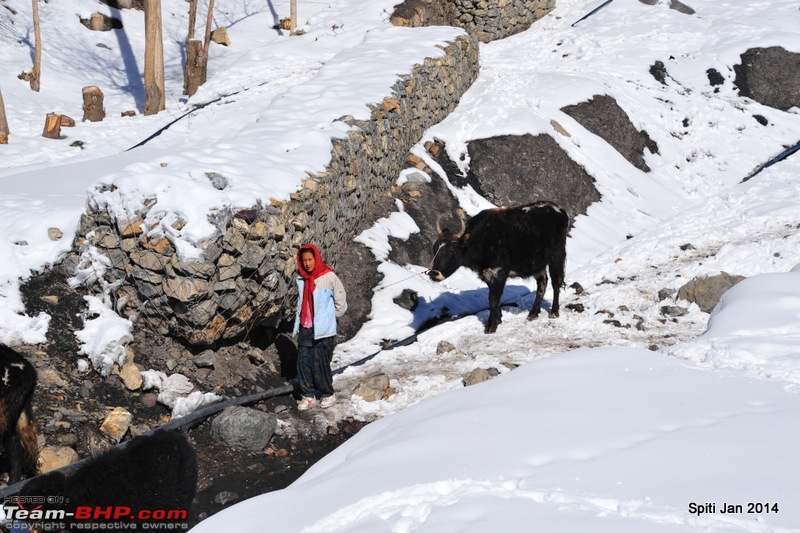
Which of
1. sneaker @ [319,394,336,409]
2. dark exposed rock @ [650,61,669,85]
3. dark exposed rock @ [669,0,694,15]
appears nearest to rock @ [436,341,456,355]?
sneaker @ [319,394,336,409]

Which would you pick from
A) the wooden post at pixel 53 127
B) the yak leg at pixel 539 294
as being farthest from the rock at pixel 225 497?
the wooden post at pixel 53 127

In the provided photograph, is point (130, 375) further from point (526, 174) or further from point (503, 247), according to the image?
point (526, 174)

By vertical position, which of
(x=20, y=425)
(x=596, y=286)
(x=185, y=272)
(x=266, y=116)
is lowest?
(x=596, y=286)

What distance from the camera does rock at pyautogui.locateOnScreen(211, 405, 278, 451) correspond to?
6898 mm

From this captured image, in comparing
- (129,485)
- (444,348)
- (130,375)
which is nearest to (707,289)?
(444,348)

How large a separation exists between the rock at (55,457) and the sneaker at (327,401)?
238cm

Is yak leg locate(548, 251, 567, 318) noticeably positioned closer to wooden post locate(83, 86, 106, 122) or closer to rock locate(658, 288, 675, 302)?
rock locate(658, 288, 675, 302)

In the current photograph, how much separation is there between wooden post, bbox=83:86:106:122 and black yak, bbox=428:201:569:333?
391 inches

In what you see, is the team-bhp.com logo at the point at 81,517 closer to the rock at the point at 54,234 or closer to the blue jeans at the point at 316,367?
the blue jeans at the point at 316,367

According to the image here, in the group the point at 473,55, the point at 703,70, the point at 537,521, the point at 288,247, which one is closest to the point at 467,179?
the point at 473,55

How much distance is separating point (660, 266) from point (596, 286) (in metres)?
1.15

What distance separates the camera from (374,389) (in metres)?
7.92

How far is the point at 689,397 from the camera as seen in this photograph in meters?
4.90

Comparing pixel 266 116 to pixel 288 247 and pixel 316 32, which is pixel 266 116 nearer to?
pixel 288 247
